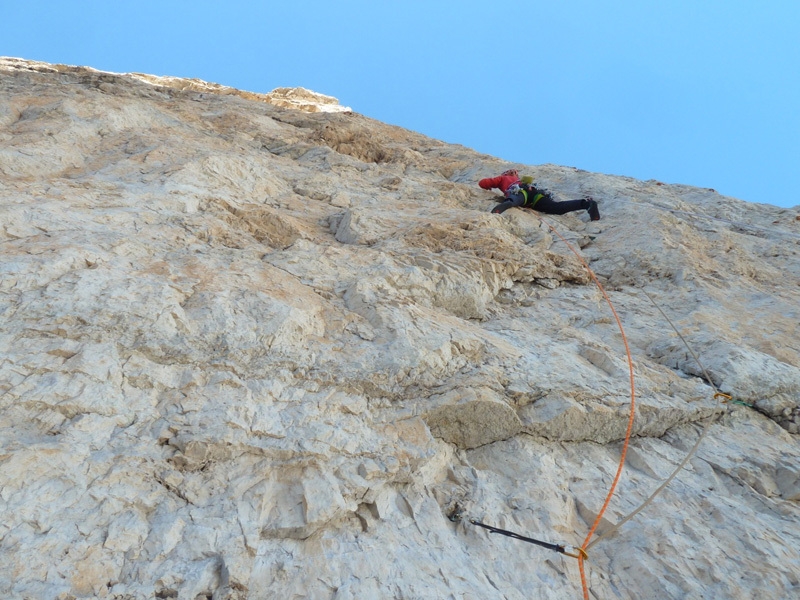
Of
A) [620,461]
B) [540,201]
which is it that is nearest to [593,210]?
[540,201]

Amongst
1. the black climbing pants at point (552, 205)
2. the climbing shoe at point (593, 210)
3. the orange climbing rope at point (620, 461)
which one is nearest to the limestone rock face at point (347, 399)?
the orange climbing rope at point (620, 461)

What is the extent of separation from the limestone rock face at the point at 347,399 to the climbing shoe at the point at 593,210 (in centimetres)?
147

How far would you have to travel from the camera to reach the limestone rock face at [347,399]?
266 cm

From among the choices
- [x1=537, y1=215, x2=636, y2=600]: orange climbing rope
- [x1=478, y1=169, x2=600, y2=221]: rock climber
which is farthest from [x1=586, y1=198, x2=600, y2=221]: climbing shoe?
[x1=537, y1=215, x2=636, y2=600]: orange climbing rope

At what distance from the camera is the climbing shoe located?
305 inches

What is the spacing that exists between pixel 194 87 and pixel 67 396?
14.4 meters

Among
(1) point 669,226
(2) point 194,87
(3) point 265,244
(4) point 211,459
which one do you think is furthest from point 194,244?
(2) point 194,87

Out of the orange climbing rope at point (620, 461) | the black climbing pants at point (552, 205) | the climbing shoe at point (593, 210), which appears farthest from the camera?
the climbing shoe at point (593, 210)

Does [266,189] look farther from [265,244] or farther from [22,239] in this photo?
[22,239]

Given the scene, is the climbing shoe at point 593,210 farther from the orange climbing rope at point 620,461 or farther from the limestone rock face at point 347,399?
the orange climbing rope at point 620,461

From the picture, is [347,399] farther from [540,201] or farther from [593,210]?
[593,210]

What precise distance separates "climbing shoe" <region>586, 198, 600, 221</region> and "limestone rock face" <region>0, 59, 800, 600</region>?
1.47 metres

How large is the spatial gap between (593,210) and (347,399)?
572 cm

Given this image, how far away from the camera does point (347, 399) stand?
351cm
